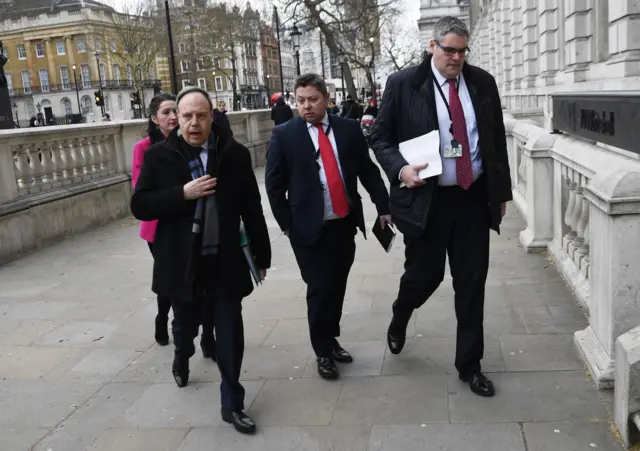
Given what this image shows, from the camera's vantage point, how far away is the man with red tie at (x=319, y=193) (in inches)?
175

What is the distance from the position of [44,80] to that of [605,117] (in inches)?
4304

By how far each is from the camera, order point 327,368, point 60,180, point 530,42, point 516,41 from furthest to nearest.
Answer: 1. point 516,41
2. point 530,42
3. point 60,180
4. point 327,368

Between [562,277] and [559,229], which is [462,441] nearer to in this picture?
[562,277]

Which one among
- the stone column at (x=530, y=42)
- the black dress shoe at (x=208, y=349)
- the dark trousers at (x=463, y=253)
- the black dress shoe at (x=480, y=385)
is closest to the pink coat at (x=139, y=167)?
the black dress shoe at (x=208, y=349)

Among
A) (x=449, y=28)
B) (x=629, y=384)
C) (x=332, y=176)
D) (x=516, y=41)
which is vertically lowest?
(x=629, y=384)

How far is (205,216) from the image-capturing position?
3957 mm

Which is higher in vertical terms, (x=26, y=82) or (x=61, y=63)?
(x=61, y=63)

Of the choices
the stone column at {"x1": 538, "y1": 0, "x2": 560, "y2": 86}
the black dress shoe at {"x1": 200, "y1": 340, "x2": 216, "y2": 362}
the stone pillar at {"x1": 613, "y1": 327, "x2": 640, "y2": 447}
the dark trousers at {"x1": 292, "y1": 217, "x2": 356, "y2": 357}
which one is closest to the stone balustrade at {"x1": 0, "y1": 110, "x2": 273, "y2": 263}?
the black dress shoe at {"x1": 200, "y1": 340, "x2": 216, "y2": 362}

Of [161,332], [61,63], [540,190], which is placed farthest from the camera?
[61,63]

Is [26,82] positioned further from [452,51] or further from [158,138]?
[452,51]

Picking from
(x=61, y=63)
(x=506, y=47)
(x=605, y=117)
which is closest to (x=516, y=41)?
(x=506, y=47)

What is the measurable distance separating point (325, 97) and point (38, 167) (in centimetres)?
710

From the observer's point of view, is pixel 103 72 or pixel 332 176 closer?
pixel 332 176

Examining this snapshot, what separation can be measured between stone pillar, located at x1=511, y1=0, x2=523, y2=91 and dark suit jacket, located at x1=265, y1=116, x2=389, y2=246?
15687 millimetres
